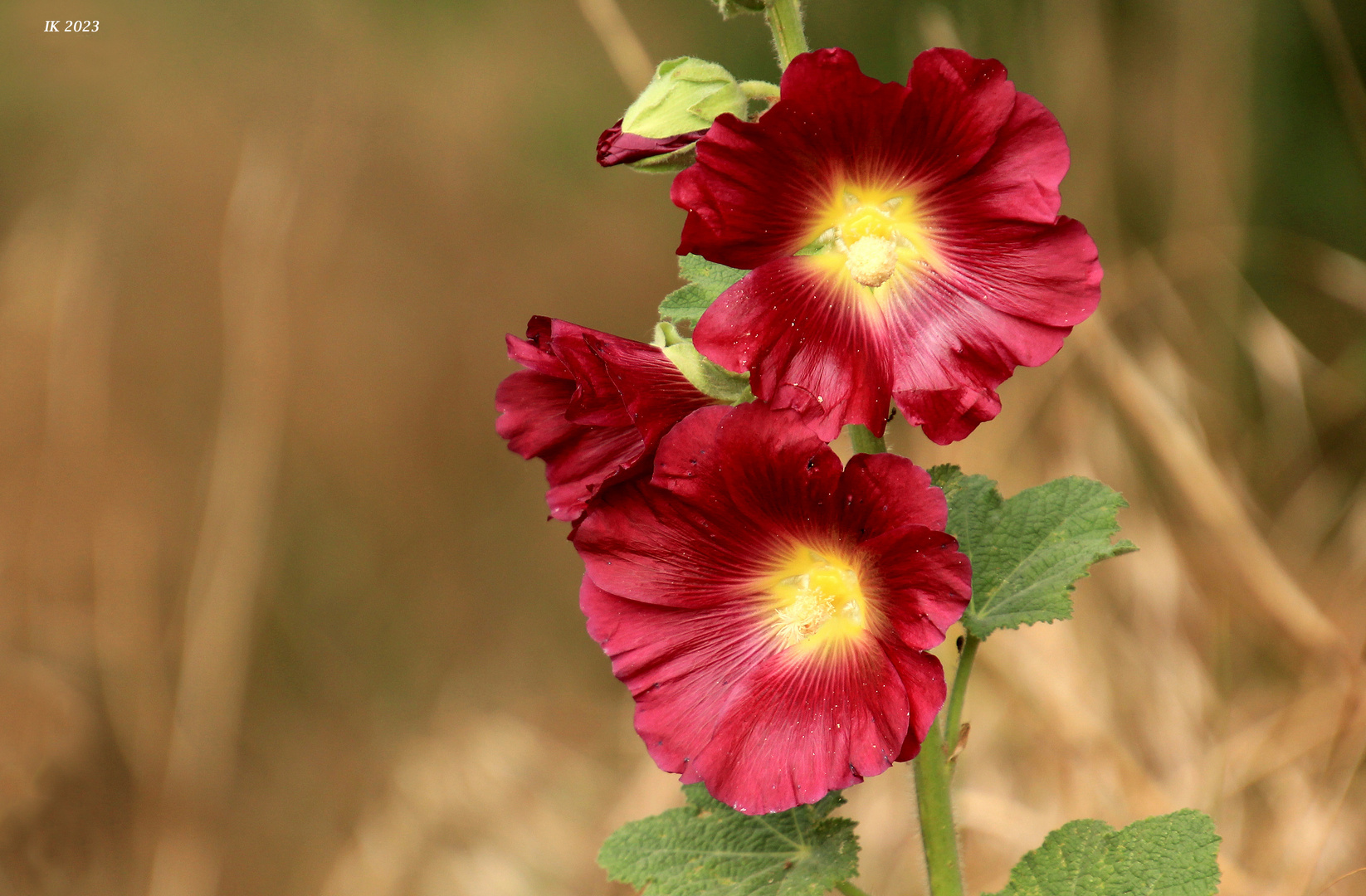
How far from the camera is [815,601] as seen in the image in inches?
32.4

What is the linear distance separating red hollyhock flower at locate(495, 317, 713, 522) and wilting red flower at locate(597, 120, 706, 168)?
12 cm

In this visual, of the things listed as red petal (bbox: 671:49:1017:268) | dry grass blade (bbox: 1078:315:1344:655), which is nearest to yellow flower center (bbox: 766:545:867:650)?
red petal (bbox: 671:49:1017:268)

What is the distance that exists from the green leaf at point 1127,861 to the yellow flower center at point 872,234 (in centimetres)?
46

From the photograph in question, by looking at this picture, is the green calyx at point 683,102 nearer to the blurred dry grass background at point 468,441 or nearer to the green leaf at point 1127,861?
the green leaf at point 1127,861

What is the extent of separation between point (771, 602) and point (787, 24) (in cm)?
42

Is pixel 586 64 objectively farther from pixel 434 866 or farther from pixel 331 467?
pixel 434 866

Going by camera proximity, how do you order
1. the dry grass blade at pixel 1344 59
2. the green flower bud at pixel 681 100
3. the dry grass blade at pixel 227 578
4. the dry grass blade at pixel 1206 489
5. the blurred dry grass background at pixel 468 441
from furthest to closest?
the dry grass blade at pixel 227 578
the blurred dry grass background at pixel 468 441
the dry grass blade at pixel 1206 489
the dry grass blade at pixel 1344 59
the green flower bud at pixel 681 100

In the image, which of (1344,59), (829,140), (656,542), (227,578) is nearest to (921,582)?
(656,542)

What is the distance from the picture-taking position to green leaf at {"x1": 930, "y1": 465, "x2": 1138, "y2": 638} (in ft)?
2.97

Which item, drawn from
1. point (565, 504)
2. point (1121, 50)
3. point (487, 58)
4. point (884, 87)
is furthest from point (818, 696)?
point (487, 58)

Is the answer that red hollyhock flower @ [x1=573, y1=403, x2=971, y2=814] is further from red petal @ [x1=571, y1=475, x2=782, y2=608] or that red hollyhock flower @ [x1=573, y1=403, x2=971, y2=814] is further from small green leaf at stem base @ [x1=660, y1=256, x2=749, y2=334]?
small green leaf at stem base @ [x1=660, y1=256, x2=749, y2=334]

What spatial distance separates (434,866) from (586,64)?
7.63 feet

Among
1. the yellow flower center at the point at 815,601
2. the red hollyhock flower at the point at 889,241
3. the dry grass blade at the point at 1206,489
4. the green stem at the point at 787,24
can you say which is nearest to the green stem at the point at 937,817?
the yellow flower center at the point at 815,601

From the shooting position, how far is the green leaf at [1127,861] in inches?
34.1
